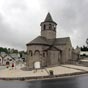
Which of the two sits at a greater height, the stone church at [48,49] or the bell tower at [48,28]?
the bell tower at [48,28]

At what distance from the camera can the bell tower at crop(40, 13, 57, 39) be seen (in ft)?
158

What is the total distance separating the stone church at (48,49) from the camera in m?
43.4

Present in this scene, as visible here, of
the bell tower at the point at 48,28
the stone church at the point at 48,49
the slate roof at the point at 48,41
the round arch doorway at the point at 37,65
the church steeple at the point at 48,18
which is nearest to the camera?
the round arch doorway at the point at 37,65

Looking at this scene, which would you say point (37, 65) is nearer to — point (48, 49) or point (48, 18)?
point (48, 49)

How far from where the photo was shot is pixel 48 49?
44.2m

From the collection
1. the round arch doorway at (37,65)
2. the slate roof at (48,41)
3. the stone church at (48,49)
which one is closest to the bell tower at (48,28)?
the stone church at (48,49)


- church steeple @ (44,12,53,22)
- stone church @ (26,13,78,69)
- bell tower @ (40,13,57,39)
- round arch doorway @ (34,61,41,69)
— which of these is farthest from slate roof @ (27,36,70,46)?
church steeple @ (44,12,53,22)

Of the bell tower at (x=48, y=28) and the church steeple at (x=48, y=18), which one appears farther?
the church steeple at (x=48, y=18)

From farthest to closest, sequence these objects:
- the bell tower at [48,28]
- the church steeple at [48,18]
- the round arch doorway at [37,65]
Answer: the church steeple at [48,18] < the bell tower at [48,28] < the round arch doorway at [37,65]

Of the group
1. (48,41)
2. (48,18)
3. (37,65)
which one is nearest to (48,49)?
(48,41)

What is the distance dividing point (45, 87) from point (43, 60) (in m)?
27.0

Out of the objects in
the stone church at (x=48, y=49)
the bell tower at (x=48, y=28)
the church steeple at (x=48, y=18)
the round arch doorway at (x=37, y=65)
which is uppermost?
the church steeple at (x=48, y=18)

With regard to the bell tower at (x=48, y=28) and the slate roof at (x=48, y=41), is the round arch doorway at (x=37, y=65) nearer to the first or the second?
the slate roof at (x=48, y=41)

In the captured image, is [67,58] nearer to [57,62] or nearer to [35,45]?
[57,62]
